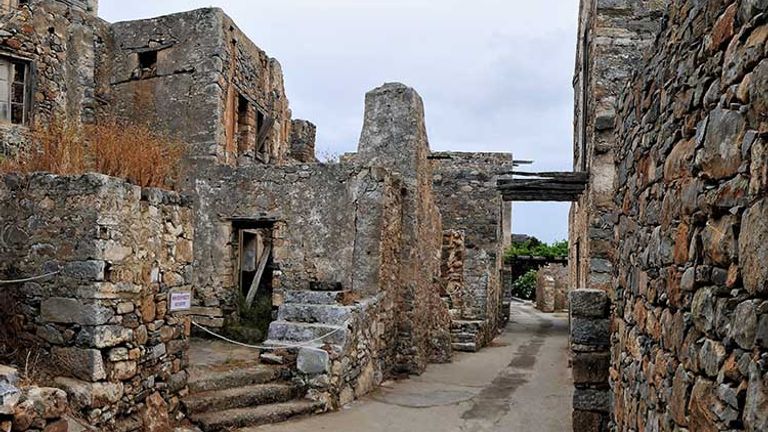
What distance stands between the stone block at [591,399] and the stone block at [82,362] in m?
4.05

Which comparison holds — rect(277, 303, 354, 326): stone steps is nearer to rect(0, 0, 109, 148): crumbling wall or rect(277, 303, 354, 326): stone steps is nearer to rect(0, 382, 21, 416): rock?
rect(0, 382, 21, 416): rock

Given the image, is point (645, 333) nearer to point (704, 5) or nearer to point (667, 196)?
point (667, 196)

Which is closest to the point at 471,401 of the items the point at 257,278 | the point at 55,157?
the point at 257,278

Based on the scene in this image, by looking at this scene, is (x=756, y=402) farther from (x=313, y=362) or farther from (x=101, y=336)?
(x=313, y=362)

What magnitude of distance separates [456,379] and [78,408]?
667cm

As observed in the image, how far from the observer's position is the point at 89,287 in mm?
5457

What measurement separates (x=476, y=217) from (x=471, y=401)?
1111 cm

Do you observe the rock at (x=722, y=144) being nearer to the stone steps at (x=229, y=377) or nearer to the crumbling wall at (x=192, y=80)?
Result: the stone steps at (x=229, y=377)

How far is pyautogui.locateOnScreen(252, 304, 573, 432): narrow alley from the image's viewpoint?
24.6 ft

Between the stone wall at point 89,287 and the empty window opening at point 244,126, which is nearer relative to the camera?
the stone wall at point 89,287

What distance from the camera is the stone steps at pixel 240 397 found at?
6.84 meters

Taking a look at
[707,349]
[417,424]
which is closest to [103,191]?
[417,424]

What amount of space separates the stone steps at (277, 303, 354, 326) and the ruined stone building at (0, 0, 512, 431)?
1.0 inches

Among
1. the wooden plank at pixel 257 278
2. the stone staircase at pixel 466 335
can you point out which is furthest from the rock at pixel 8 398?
the stone staircase at pixel 466 335
